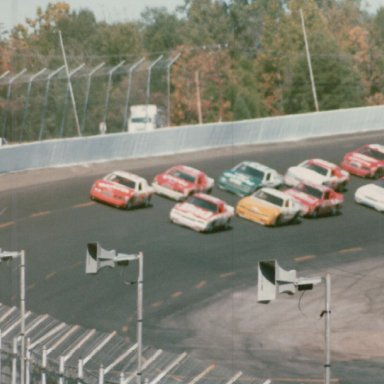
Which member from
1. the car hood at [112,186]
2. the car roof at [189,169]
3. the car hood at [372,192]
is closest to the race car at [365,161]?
the car hood at [372,192]

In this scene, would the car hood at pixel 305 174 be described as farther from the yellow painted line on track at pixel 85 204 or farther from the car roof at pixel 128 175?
the yellow painted line on track at pixel 85 204

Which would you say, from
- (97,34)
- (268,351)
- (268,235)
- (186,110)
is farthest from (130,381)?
(97,34)

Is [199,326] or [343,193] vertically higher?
[343,193]

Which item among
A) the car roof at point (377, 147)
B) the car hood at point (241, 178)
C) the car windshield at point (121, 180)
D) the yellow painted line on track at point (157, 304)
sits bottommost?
the yellow painted line on track at point (157, 304)

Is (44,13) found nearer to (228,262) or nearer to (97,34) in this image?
(97,34)

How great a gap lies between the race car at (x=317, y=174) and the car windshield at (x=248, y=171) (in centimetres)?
108

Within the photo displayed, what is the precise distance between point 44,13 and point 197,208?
12480 mm

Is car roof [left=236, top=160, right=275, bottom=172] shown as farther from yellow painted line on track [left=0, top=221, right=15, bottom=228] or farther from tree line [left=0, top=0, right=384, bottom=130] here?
yellow painted line on track [left=0, top=221, right=15, bottom=228]

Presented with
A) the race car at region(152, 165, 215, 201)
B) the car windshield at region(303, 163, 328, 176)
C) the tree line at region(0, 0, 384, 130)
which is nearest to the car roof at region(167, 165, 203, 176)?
the race car at region(152, 165, 215, 201)

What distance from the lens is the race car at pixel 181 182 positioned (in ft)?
186

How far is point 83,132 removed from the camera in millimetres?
61906

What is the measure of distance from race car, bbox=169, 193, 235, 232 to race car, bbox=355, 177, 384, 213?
495 centimetres

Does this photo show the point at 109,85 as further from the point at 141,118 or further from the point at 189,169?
the point at 189,169

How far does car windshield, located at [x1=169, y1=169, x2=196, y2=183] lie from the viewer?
57.3m
